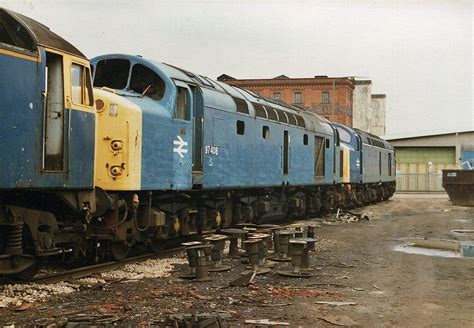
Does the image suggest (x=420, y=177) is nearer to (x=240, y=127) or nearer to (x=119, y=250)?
(x=240, y=127)

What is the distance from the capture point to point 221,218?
545 inches

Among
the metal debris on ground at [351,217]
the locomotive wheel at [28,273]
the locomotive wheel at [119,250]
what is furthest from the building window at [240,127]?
the metal debris on ground at [351,217]

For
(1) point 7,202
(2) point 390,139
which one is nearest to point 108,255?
(1) point 7,202

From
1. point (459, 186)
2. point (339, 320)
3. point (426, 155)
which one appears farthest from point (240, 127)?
point (426, 155)

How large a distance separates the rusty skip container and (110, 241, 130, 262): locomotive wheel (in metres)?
25.2

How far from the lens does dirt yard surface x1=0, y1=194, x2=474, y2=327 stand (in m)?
6.36

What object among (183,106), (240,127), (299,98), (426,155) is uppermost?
(299,98)

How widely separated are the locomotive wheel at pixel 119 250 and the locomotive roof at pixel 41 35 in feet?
11.1

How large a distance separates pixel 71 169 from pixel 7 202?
0.99m

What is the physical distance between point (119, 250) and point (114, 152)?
182 centimetres

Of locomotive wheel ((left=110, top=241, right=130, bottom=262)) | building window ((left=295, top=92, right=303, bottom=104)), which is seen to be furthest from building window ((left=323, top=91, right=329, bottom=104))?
locomotive wheel ((left=110, top=241, right=130, bottom=262))

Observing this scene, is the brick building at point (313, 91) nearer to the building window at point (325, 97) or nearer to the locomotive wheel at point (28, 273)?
the building window at point (325, 97)

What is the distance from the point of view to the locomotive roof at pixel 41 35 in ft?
24.5

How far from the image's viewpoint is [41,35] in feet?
25.3
